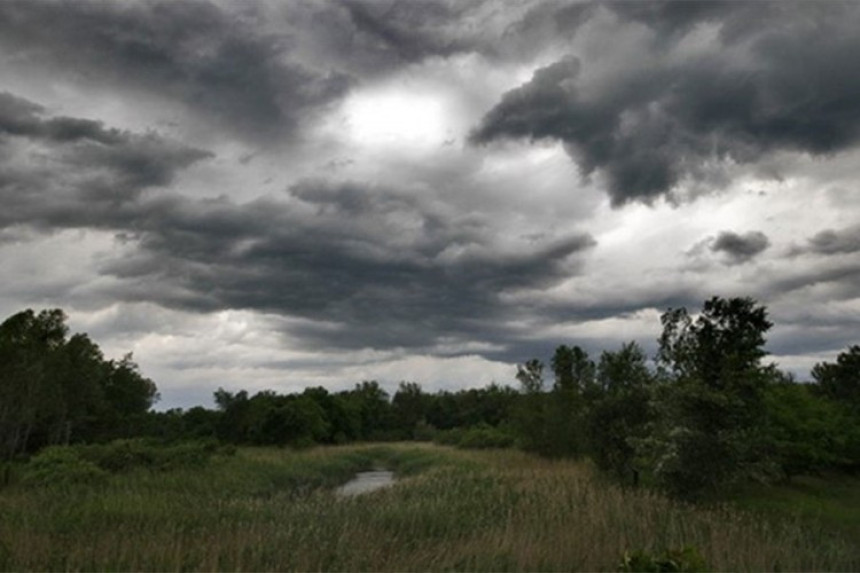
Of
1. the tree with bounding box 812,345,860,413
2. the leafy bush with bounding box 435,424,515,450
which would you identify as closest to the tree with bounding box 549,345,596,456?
the leafy bush with bounding box 435,424,515,450

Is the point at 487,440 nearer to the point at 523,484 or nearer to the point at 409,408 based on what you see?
the point at 523,484

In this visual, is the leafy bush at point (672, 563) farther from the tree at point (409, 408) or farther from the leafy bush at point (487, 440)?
the tree at point (409, 408)

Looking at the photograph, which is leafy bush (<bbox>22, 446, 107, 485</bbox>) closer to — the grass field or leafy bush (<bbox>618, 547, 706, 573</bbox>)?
the grass field

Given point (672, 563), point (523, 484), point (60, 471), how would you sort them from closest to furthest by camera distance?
point (672, 563) < point (523, 484) < point (60, 471)

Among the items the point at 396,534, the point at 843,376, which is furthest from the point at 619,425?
the point at 843,376

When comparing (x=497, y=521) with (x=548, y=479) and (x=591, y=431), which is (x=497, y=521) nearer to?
(x=548, y=479)

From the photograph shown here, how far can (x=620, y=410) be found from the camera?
104ft

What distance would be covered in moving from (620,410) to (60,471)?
2346 centimetres

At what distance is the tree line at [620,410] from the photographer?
2420 cm

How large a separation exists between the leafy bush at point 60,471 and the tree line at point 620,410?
68.1 ft

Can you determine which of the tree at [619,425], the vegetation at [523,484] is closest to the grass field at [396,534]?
the vegetation at [523,484]

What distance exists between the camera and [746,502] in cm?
3133

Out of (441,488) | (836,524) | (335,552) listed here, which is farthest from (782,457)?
(335,552)

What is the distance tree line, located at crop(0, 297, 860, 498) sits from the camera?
24203mm
